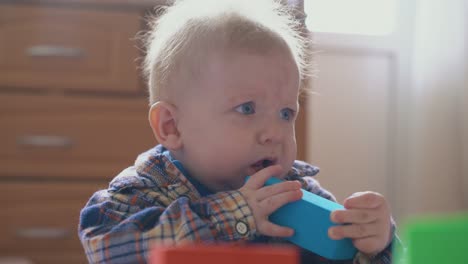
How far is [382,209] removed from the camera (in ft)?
2.55

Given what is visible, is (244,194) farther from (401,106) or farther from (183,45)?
(401,106)

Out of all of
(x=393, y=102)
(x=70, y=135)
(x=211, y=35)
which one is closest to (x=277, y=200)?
(x=211, y=35)

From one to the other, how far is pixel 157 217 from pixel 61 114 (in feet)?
3.26

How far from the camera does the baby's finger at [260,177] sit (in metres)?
0.80

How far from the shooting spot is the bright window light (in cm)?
246

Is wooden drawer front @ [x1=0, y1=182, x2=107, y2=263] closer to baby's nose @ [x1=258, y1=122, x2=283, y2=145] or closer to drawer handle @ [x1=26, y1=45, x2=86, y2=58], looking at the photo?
drawer handle @ [x1=26, y1=45, x2=86, y2=58]

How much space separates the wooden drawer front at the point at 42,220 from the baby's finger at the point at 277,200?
102cm

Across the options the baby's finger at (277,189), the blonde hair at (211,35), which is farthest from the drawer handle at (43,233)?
the baby's finger at (277,189)

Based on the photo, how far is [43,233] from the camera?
171 cm

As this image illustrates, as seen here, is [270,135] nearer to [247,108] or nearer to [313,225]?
[247,108]

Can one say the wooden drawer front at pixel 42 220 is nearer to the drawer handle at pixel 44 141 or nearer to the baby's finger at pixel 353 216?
the drawer handle at pixel 44 141

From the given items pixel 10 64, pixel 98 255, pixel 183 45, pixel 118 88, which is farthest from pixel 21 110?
pixel 98 255

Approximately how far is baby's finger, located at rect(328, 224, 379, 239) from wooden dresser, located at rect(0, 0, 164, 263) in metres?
1.02

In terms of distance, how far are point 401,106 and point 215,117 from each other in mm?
1666
